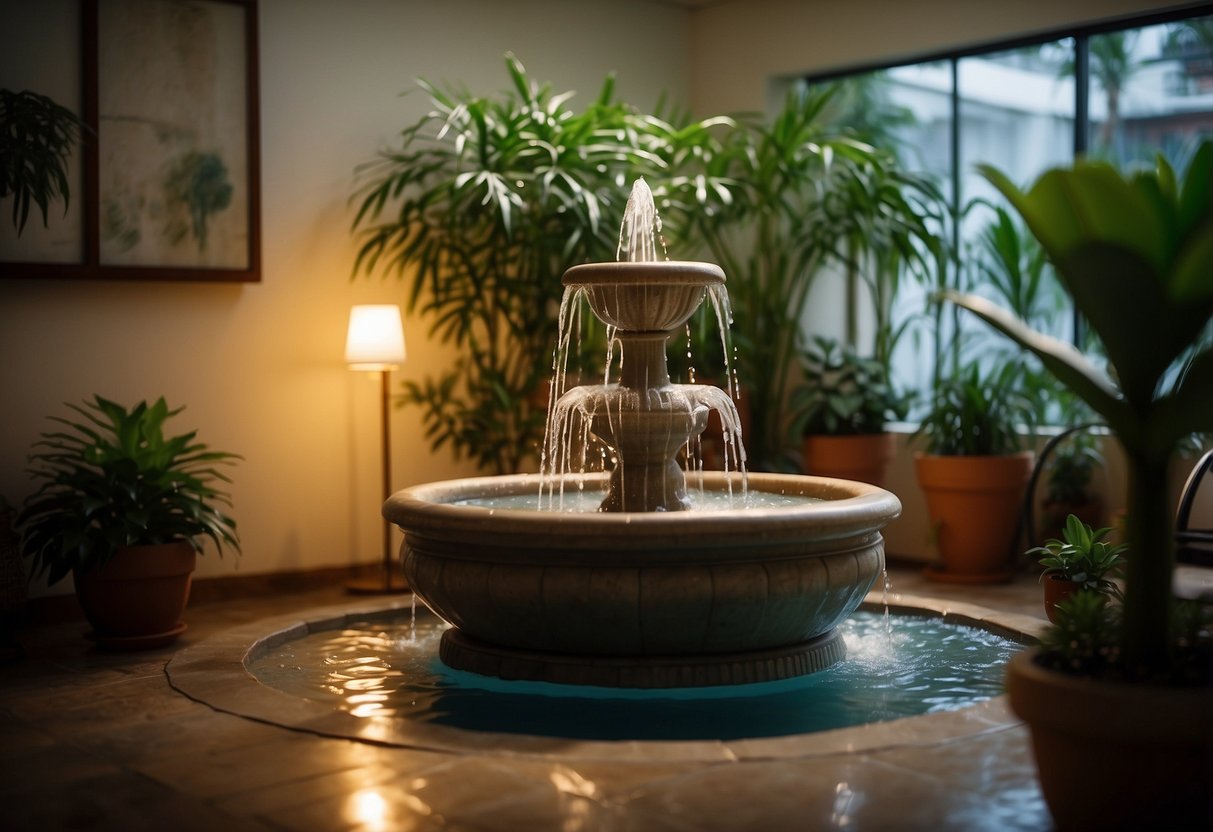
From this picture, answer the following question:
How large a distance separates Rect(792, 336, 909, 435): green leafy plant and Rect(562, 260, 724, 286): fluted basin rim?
2597 mm

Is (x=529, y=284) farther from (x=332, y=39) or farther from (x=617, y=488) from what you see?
(x=617, y=488)

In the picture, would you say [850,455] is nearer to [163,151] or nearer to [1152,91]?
[1152,91]

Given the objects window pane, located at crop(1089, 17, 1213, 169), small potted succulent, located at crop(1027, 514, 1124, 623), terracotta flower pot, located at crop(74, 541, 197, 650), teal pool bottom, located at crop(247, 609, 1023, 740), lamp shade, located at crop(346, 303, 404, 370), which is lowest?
teal pool bottom, located at crop(247, 609, 1023, 740)

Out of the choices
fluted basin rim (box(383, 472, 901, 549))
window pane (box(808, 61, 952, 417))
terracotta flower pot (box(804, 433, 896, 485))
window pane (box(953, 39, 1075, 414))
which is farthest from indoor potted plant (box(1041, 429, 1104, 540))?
fluted basin rim (box(383, 472, 901, 549))

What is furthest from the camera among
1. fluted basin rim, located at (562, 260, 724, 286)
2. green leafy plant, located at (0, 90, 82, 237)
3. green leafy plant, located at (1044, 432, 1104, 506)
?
green leafy plant, located at (1044, 432, 1104, 506)

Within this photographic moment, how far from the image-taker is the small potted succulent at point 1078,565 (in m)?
4.36

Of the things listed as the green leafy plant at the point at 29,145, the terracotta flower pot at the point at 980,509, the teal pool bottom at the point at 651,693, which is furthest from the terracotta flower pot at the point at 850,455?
the green leafy plant at the point at 29,145

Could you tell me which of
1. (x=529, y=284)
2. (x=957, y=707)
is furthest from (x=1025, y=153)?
(x=957, y=707)

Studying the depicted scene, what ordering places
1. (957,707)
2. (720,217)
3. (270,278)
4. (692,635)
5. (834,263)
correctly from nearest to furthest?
(957,707) → (692,635) → (270,278) → (720,217) → (834,263)

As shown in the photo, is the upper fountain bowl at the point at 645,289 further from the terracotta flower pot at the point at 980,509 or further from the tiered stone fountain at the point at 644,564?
the terracotta flower pot at the point at 980,509

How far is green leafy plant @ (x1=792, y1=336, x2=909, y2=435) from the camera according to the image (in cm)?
687

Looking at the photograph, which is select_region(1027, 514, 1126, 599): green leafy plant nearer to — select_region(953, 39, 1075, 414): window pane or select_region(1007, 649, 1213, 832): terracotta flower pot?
select_region(1007, 649, 1213, 832): terracotta flower pot

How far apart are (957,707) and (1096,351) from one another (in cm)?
343

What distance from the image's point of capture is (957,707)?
368 cm
